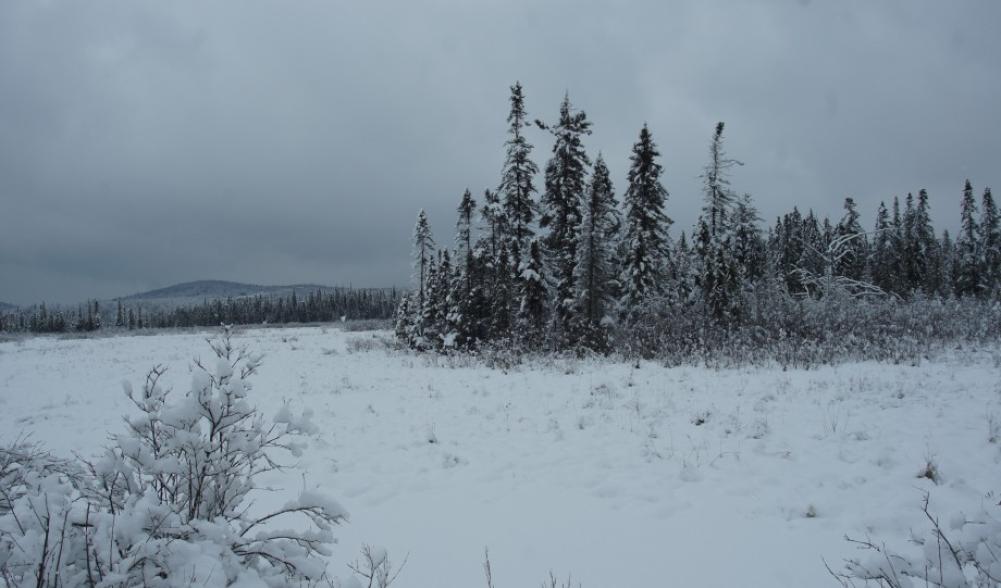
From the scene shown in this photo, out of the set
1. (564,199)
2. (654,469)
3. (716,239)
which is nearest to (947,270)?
(716,239)

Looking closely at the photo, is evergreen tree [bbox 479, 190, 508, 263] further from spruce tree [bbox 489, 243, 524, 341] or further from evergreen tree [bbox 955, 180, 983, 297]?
evergreen tree [bbox 955, 180, 983, 297]

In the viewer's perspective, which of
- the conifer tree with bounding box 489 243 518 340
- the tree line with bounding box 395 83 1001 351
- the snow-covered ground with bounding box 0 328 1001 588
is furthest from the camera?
the conifer tree with bounding box 489 243 518 340

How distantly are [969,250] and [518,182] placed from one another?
165 feet

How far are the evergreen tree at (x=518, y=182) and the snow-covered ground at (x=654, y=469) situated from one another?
13.6 meters

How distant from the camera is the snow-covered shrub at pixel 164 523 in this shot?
1916 millimetres

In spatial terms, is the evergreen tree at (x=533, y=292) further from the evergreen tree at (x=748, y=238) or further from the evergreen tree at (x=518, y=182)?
the evergreen tree at (x=748, y=238)

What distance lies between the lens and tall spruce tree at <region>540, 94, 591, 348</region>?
22.2 m

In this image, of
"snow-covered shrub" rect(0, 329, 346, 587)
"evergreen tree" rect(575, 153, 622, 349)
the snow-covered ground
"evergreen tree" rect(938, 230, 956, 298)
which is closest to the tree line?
"evergreen tree" rect(575, 153, 622, 349)

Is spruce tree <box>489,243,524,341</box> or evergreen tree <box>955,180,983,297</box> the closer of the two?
spruce tree <box>489,243,524,341</box>

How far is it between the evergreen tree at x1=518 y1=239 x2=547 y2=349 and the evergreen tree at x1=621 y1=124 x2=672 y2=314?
427 centimetres

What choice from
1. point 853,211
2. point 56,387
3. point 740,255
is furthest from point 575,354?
point 853,211

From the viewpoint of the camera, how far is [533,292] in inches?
867

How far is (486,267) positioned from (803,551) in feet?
76.4

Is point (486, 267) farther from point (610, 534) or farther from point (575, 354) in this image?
point (610, 534)
